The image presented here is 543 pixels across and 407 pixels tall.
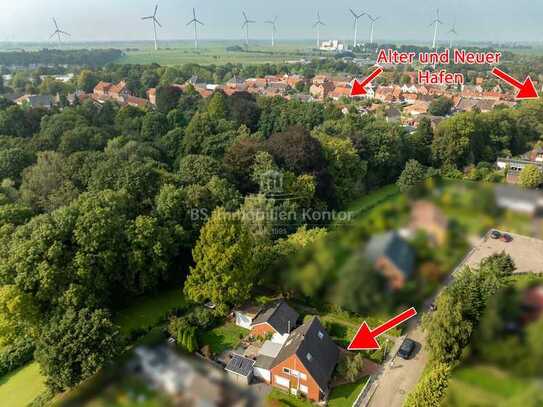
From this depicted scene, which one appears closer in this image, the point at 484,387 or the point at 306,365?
the point at 484,387

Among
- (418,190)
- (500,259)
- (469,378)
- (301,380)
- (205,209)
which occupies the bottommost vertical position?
(301,380)

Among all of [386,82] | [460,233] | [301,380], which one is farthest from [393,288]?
[386,82]

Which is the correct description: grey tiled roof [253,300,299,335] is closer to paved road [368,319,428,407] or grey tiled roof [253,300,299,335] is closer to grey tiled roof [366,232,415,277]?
paved road [368,319,428,407]

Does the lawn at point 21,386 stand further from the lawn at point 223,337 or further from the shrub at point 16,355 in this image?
the lawn at point 223,337

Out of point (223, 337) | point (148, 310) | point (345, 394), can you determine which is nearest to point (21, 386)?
point (148, 310)

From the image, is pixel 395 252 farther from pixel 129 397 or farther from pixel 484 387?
pixel 129 397

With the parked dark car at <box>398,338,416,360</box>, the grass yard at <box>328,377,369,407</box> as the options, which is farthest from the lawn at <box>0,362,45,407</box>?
the parked dark car at <box>398,338,416,360</box>

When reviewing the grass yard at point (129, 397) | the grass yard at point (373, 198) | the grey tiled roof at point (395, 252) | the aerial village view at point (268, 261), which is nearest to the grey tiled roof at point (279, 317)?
the aerial village view at point (268, 261)

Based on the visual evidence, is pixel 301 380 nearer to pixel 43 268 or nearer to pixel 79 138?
pixel 43 268
